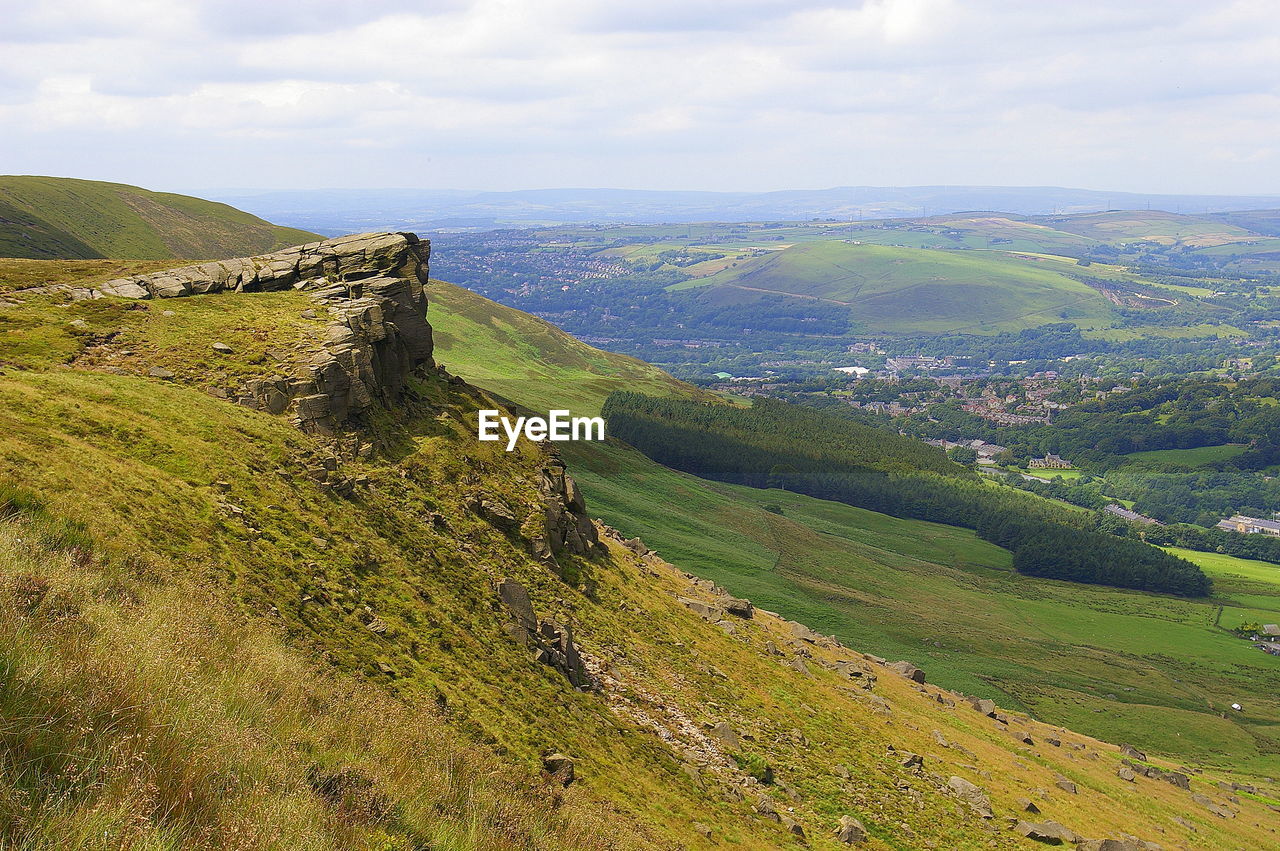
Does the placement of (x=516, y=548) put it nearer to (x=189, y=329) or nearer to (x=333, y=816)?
(x=189, y=329)

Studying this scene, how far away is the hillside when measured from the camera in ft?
36.9

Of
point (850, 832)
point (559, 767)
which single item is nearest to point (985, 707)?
point (850, 832)

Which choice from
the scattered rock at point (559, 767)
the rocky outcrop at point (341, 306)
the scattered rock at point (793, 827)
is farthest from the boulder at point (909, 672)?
the scattered rock at point (559, 767)

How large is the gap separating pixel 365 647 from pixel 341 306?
2589cm

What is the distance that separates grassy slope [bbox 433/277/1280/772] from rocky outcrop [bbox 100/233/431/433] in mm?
49995

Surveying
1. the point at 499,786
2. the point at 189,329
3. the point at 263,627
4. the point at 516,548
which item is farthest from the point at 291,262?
the point at 499,786

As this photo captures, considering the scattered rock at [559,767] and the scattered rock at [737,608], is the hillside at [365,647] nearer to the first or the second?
the scattered rock at [559,767]

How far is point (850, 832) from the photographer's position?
32.3 metres

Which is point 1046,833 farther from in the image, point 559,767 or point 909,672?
point 559,767

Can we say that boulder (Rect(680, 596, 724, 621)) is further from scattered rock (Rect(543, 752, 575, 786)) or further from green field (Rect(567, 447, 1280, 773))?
green field (Rect(567, 447, 1280, 773))

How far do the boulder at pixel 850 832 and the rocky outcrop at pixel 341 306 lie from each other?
2685 centimetres

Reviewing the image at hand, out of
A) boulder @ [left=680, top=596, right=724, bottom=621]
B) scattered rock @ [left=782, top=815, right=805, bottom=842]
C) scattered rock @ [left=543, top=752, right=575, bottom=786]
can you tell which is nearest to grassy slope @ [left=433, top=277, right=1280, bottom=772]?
boulder @ [left=680, top=596, right=724, bottom=621]

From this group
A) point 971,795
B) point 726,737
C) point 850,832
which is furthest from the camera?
point 971,795

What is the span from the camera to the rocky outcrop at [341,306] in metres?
36.8
